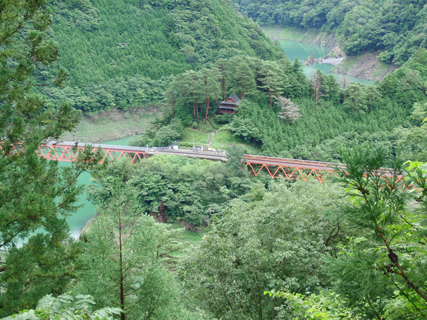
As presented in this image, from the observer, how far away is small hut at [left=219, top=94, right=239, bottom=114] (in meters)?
28.6

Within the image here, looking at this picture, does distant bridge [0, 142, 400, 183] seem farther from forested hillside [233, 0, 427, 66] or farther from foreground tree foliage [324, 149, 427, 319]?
forested hillside [233, 0, 427, 66]

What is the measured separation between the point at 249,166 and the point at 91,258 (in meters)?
17.8

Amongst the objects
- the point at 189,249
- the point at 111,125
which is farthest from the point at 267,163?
the point at 111,125

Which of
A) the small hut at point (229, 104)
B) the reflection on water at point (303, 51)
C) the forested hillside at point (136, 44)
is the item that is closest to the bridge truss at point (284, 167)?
the small hut at point (229, 104)

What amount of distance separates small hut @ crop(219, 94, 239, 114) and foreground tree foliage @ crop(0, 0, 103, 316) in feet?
71.9

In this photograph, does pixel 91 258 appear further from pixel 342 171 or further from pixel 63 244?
pixel 342 171

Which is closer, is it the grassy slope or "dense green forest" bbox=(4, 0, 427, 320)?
"dense green forest" bbox=(4, 0, 427, 320)

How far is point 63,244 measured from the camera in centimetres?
668

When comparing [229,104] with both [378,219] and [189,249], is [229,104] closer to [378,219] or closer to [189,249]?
[189,249]

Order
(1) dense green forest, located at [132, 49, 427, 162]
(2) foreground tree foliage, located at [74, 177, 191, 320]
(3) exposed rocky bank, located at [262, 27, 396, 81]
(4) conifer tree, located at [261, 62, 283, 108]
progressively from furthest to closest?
1. (3) exposed rocky bank, located at [262, 27, 396, 81]
2. (4) conifer tree, located at [261, 62, 283, 108]
3. (1) dense green forest, located at [132, 49, 427, 162]
4. (2) foreground tree foliage, located at [74, 177, 191, 320]

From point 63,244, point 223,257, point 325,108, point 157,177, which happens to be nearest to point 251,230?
point 223,257

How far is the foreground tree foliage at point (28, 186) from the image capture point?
5.61 metres

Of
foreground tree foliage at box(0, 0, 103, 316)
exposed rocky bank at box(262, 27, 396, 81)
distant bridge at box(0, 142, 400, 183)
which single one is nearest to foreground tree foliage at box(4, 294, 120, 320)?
foreground tree foliage at box(0, 0, 103, 316)

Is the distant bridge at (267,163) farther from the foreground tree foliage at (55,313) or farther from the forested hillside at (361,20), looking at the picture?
the forested hillside at (361,20)
